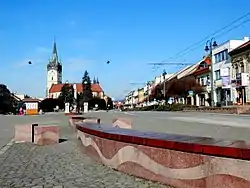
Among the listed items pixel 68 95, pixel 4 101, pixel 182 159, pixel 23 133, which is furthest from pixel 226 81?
pixel 4 101

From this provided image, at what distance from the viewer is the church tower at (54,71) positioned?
18462cm

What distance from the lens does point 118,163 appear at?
838 cm

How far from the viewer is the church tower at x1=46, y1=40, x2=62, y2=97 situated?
606 feet

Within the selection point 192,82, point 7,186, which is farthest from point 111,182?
point 192,82

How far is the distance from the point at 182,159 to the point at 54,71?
18578 cm

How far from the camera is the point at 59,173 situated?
8578mm

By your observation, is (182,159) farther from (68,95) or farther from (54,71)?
(54,71)

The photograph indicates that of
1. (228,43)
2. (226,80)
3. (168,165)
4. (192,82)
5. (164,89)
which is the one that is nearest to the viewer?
(168,165)

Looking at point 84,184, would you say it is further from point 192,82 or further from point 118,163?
point 192,82

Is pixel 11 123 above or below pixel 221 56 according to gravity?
below

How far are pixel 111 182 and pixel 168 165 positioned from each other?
1.22m

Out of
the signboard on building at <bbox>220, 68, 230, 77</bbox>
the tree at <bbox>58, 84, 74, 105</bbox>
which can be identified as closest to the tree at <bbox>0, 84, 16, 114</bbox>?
the tree at <bbox>58, 84, 74, 105</bbox>

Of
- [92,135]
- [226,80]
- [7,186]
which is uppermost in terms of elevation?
[226,80]

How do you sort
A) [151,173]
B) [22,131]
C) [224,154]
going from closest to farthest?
[224,154]
[151,173]
[22,131]
